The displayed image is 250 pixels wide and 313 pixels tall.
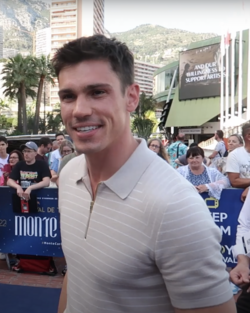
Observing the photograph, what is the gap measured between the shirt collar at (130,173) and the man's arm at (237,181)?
13.2 ft

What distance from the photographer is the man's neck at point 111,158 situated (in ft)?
4.34

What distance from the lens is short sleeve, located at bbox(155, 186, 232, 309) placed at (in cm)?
108

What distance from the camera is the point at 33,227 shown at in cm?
558

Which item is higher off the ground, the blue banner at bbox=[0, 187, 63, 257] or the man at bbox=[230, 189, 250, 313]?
the man at bbox=[230, 189, 250, 313]

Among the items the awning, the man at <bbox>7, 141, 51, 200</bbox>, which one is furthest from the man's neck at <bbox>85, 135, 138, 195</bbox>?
the awning

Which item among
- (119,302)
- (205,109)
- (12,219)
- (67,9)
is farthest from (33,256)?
(67,9)

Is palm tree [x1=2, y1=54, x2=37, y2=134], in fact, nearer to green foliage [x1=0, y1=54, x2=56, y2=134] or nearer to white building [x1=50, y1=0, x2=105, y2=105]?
green foliage [x1=0, y1=54, x2=56, y2=134]

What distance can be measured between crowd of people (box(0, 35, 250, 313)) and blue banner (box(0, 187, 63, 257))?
4170 mm

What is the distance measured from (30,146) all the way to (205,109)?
169ft

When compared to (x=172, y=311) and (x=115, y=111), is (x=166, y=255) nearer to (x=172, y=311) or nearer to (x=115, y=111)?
(x=172, y=311)

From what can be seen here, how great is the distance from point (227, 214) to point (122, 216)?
408 centimetres

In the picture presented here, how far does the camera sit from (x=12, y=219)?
5652 mm

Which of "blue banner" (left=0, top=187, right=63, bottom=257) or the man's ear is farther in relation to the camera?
"blue banner" (left=0, top=187, right=63, bottom=257)

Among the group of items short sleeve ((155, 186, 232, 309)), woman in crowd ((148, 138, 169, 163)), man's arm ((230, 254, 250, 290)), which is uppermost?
woman in crowd ((148, 138, 169, 163))
